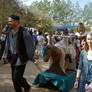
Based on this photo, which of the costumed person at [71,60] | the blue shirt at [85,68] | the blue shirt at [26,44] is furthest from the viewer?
the costumed person at [71,60]

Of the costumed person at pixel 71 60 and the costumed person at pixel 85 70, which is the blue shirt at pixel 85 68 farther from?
the costumed person at pixel 71 60

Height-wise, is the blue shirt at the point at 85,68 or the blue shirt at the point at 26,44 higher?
the blue shirt at the point at 26,44

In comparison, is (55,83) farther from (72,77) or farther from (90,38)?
(90,38)

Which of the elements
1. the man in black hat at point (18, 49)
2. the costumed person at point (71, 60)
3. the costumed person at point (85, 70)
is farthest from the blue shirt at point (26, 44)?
the costumed person at point (71, 60)

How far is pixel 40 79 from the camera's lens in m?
3.93

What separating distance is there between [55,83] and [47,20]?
92.8 feet

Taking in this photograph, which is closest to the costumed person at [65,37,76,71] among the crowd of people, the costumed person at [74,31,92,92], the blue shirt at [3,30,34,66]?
the crowd of people

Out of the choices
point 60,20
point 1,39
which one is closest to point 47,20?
point 60,20

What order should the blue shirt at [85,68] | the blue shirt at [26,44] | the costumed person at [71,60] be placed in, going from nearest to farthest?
the blue shirt at [85,68], the blue shirt at [26,44], the costumed person at [71,60]

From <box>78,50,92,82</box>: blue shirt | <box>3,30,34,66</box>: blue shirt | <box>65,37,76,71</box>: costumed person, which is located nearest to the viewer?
<box>78,50,92,82</box>: blue shirt

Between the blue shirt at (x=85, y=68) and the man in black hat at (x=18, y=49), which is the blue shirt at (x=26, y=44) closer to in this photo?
the man in black hat at (x=18, y=49)

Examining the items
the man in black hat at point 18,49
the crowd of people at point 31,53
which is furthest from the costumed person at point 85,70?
the man in black hat at point 18,49

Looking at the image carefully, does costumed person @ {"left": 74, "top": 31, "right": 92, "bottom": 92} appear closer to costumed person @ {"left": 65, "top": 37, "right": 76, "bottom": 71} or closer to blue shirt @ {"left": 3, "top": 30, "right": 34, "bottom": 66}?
blue shirt @ {"left": 3, "top": 30, "right": 34, "bottom": 66}

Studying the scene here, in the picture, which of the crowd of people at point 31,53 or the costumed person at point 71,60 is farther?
the costumed person at point 71,60
